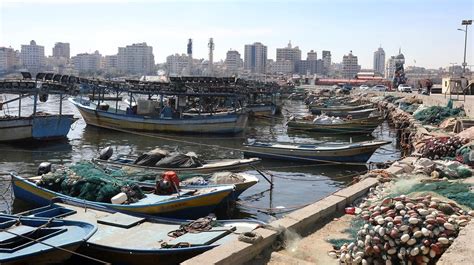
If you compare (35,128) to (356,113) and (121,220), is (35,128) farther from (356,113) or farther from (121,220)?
(356,113)

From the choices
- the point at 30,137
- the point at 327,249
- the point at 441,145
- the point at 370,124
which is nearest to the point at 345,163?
the point at 441,145

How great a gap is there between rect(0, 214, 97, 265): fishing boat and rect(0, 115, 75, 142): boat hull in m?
18.2

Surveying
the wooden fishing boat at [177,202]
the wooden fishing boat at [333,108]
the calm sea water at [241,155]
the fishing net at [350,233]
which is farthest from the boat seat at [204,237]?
the wooden fishing boat at [333,108]

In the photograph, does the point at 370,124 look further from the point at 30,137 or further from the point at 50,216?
the point at 50,216

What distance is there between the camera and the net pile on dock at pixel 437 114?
88.9ft

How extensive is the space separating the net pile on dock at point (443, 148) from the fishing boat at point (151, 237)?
29.2 ft

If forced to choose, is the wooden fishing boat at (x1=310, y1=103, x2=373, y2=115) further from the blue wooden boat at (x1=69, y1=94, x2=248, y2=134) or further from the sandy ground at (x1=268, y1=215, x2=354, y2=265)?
the sandy ground at (x1=268, y1=215, x2=354, y2=265)

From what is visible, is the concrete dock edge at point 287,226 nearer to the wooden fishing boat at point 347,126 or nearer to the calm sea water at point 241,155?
the calm sea water at point 241,155

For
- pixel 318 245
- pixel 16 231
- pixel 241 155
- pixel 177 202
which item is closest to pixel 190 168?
pixel 177 202

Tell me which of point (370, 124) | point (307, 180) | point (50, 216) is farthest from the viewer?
point (370, 124)

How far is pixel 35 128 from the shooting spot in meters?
28.2

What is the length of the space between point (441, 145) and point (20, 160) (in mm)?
18932

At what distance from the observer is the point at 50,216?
11656 mm

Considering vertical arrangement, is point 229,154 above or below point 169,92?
below
